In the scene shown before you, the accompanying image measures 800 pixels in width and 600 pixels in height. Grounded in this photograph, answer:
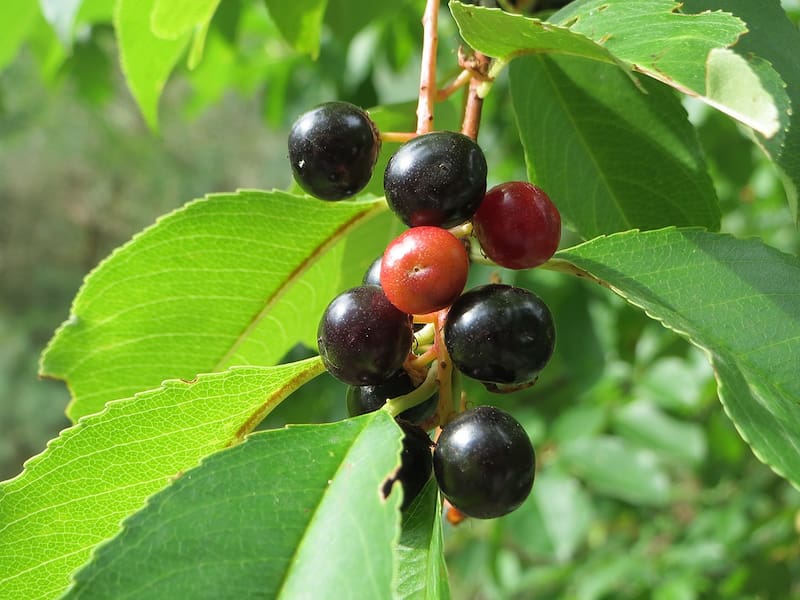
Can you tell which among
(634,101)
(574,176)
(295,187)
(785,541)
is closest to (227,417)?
(295,187)

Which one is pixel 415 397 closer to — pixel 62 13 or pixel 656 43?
pixel 656 43

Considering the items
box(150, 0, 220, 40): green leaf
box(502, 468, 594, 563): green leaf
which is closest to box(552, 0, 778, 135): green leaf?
box(150, 0, 220, 40): green leaf

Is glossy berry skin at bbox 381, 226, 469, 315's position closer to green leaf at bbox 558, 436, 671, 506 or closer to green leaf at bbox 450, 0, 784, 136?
green leaf at bbox 450, 0, 784, 136

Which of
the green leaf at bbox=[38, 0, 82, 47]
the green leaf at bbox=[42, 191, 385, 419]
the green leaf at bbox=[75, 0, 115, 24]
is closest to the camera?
the green leaf at bbox=[42, 191, 385, 419]

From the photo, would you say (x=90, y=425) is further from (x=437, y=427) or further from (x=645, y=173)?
(x=645, y=173)

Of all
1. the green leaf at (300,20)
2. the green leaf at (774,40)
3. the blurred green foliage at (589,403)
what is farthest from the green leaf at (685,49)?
the blurred green foliage at (589,403)

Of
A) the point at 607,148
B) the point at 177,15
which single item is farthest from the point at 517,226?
the point at 177,15
